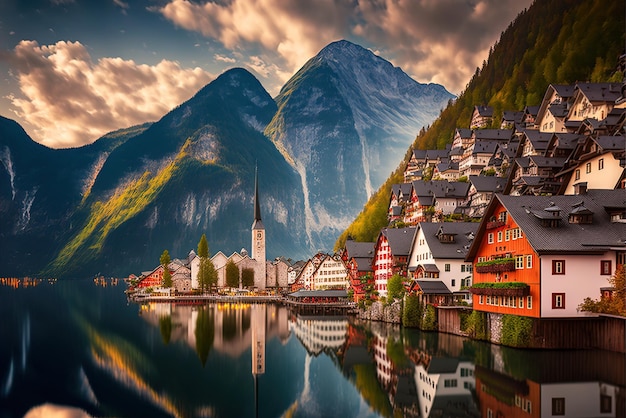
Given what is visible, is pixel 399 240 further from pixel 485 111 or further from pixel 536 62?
pixel 536 62

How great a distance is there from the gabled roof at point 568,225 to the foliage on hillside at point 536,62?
5858 cm

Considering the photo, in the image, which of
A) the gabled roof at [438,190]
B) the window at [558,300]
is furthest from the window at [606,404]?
the gabled roof at [438,190]

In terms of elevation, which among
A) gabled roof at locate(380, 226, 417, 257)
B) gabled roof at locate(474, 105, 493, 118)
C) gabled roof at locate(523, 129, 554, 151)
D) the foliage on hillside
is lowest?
gabled roof at locate(380, 226, 417, 257)

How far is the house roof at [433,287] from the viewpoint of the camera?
66.2 meters

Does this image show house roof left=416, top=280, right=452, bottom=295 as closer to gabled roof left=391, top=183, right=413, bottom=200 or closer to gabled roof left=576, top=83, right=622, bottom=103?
gabled roof left=576, top=83, right=622, bottom=103

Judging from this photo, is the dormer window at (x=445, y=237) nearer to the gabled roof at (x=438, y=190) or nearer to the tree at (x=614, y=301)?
the tree at (x=614, y=301)

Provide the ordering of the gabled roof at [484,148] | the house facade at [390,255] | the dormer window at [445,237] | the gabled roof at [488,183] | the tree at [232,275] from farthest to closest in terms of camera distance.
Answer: the tree at [232,275]
the gabled roof at [484,148]
the gabled roof at [488,183]
the house facade at [390,255]
the dormer window at [445,237]

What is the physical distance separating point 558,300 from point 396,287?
3053 cm

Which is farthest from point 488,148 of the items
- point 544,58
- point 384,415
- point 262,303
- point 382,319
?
point 384,415

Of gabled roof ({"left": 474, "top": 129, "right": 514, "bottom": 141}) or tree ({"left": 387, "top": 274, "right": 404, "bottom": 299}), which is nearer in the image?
tree ({"left": 387, "top": 274, "right": 404, "bottom": 299})

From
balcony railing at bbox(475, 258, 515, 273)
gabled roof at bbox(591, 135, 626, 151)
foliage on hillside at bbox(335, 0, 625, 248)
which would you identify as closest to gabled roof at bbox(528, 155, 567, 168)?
gabled roof at bbox(591, 135, 626, 151)

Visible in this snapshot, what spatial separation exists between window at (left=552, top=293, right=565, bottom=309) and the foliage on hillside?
67.3 metres

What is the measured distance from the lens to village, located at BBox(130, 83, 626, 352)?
151 feet

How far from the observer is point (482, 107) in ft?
477
